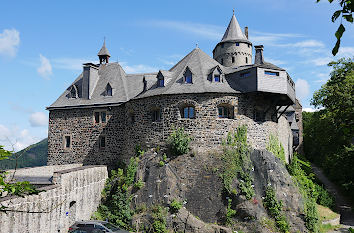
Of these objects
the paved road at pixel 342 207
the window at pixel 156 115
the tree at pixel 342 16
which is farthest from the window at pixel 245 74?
the tree at pixel 342 16

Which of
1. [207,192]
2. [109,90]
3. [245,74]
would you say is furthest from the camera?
[109,90]

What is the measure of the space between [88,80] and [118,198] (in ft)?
40.1

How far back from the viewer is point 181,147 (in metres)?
20.6

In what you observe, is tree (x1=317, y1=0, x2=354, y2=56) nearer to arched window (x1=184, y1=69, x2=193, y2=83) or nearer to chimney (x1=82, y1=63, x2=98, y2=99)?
arched window (x1=184, y1=69, x2=193, y2=83)

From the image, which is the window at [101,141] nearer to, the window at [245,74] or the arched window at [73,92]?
the arched window at [73,92]

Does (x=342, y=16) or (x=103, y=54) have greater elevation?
(x=103, y=54)

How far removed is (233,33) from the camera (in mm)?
33969

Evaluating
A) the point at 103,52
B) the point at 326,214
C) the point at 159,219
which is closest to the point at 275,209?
the point at 159,219

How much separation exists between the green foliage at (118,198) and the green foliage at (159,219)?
5.39ft

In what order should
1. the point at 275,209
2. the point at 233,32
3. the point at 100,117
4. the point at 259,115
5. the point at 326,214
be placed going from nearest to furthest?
the point at 275,209, the point at 259,115, the point at 326,214, the point at 100,117, the point at 233,32

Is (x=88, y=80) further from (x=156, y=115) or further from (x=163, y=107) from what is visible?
(x=163, y=107)

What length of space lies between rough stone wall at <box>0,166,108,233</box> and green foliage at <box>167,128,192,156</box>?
5.50 m

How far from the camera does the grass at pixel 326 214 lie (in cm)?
2232

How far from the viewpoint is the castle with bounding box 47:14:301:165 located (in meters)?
21.2
